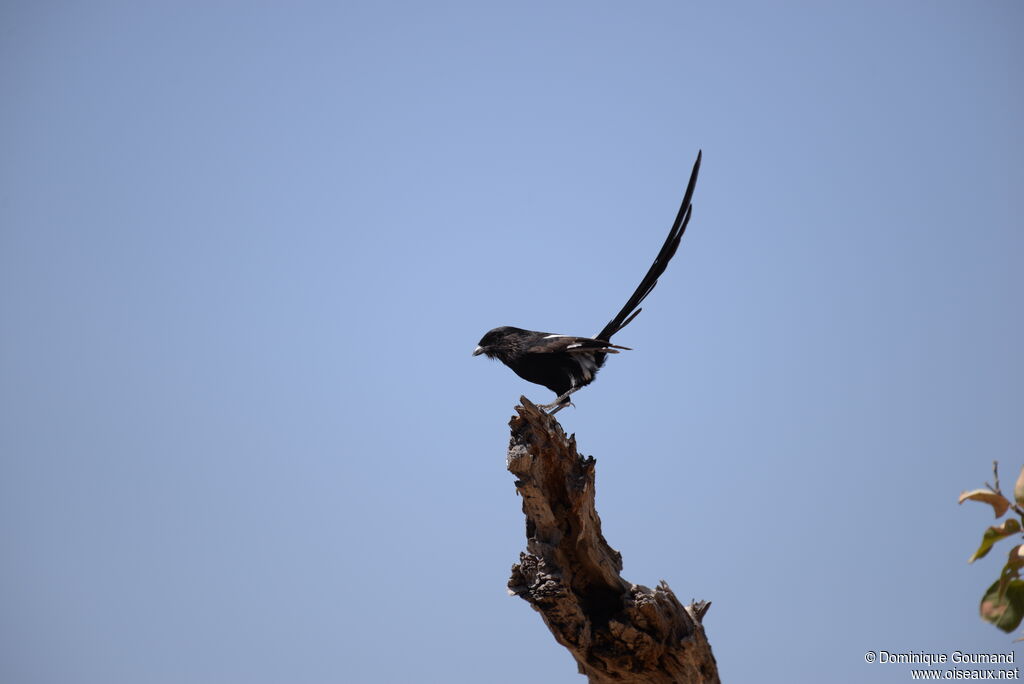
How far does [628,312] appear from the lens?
22.5 feet

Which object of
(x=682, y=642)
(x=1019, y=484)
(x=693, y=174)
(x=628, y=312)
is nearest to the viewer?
(x=1019, y=484)

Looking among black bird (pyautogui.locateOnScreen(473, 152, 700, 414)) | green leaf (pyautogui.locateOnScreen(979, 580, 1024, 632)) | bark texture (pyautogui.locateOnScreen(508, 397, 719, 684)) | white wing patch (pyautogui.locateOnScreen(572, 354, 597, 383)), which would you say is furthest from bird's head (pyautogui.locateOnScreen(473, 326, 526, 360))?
green leaf (pyautogui.locateOnScreen(979, 580, 1024, 632))

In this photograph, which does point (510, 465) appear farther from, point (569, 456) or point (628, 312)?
point (628, 312)

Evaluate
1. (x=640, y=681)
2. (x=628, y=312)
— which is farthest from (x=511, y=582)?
(x=628, y=312)

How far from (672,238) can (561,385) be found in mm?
1515

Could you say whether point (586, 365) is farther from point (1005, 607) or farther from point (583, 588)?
point (1005, 607)

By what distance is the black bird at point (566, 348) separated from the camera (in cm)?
634

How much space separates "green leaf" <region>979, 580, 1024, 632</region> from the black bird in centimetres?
449

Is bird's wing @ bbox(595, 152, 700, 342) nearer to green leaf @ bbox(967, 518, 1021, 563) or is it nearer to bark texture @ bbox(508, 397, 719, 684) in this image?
bark texture @ bbox(508, 397, 719, 684)

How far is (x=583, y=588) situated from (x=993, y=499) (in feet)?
11.9

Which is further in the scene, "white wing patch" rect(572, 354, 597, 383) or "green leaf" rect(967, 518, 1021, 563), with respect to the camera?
"white wing patch" rect(572, 354, 597, 383)

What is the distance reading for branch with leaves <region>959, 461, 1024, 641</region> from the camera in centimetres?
160

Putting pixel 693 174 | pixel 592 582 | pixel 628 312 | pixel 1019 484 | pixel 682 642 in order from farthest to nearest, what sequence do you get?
pixel 628 312
pixel 693 174
pixel 592 582
pixel 682 642
pixel 1019 484

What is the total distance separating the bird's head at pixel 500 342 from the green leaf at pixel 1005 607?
5.15m
